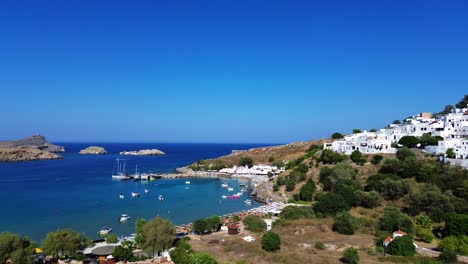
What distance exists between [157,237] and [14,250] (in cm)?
931

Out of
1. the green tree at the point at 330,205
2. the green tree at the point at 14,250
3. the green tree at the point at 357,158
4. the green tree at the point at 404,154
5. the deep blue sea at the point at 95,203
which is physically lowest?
the deep blue sea at the point at 95,203

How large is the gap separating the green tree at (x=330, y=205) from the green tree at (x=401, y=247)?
10588 mm

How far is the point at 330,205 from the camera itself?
3638cm

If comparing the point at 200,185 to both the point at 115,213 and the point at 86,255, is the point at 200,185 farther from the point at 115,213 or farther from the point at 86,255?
the point at 86,255

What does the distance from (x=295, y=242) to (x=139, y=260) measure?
1172cm

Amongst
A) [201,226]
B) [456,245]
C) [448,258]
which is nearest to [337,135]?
[201,226]

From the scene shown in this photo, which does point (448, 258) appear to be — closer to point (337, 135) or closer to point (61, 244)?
point (61, 244)

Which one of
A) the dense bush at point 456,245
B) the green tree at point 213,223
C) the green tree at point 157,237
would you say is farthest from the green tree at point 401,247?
the green tree at point 157,237

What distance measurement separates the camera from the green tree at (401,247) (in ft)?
80.4

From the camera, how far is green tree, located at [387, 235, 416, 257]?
80.4 ft

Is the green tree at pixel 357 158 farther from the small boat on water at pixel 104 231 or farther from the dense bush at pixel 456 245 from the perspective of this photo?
the small boat on water at pixel 104 231

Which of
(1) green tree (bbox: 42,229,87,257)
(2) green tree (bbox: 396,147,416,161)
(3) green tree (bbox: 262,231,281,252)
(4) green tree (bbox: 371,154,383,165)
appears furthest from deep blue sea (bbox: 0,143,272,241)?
(2) green tree (bbox: 396,147,416,161)

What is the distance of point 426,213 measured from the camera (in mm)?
35344

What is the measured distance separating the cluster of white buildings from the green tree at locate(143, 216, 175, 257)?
38.6 m
